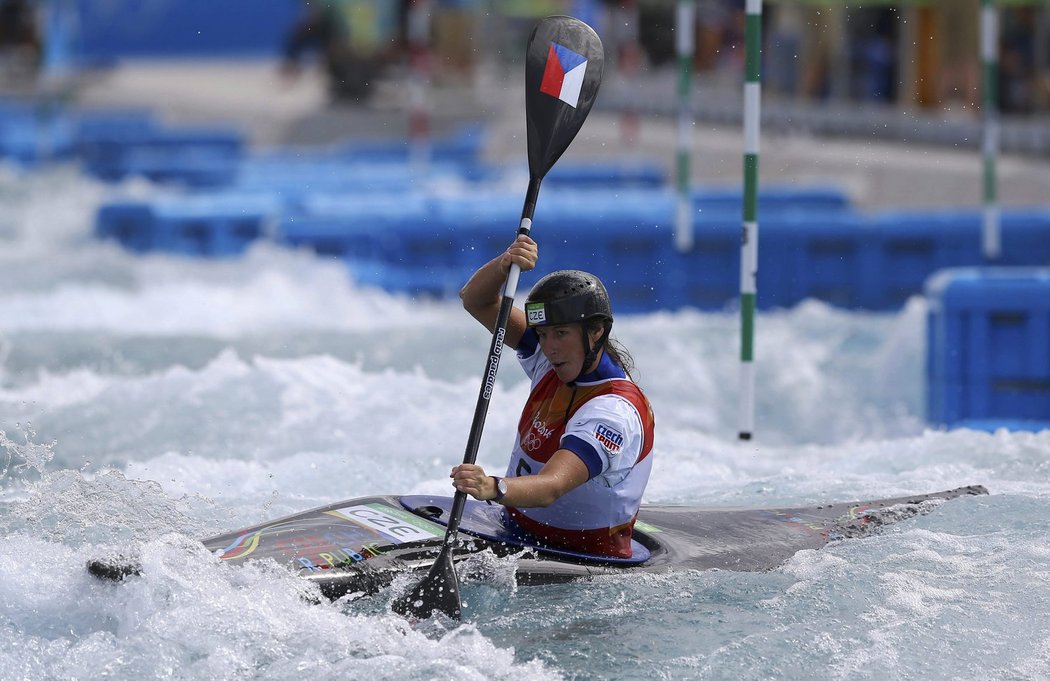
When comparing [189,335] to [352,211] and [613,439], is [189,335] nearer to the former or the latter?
[352,211]

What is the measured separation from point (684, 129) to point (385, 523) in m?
5.74

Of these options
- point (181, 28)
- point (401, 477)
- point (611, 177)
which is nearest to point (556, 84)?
point (401, 477)

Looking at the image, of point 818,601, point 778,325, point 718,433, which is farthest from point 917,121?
point 818,601

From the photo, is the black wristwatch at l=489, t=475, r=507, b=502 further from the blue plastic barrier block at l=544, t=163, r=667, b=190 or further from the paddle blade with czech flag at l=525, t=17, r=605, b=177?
the blue plastic barrier block at l=544, t=163, r=667, b=190

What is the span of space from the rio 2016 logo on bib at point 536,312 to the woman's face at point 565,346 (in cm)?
2

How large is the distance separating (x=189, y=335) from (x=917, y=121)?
7458 millimetres

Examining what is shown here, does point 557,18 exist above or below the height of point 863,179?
above

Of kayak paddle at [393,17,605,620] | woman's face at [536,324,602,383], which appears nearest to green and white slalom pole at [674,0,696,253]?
kayak paddle at [393,17,605,620]

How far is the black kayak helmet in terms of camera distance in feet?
12.6

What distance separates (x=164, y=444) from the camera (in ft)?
20.0

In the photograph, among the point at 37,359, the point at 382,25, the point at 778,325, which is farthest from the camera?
the point at 382,25

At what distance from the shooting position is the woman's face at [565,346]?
3.89 m

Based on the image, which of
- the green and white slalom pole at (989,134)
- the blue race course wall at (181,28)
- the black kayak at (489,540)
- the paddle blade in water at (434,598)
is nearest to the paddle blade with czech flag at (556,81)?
the black kayak at (489,540)

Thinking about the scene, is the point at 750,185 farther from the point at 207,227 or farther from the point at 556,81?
the point at 207,227
